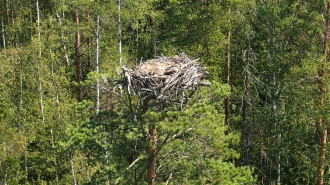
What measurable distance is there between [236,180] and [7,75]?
10571mm

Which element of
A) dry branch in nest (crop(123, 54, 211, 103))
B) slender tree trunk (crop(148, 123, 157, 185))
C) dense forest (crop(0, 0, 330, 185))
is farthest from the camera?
dense forest (crop(0, 0, 330, 185))

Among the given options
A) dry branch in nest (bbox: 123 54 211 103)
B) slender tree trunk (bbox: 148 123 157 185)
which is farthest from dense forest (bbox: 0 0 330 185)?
dry branch in nest (bbox: 123 54 211 103)

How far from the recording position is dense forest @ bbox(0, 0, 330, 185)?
8430mm

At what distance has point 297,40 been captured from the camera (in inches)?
477

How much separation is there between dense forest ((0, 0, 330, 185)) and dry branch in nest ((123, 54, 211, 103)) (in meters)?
0.31

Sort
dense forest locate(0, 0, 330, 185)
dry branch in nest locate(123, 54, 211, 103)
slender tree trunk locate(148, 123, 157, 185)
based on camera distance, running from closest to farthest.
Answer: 1. dry branch in nest locate(123, 54, 211, 103)
2. slender tree trunk locate(148, 123, 157, 185)
3. dense forest locate(0, 0, 330, 185)

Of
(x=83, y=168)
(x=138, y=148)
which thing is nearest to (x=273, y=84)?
(x=83, y=168)

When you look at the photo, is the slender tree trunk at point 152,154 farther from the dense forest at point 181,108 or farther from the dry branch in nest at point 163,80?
the dry branch in nest at point 163,80

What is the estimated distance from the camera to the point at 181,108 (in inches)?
305

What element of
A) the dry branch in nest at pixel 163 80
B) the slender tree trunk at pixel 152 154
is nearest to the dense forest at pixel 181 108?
the slender tree trunk at pixel 152 154

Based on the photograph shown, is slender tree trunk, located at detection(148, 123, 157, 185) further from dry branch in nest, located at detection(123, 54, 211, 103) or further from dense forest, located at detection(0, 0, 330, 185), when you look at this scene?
dry branch in nest, located at detection(123, 54, 211, 103)

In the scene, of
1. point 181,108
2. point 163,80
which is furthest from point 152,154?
point 163,80

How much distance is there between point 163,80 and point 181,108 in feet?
2.02

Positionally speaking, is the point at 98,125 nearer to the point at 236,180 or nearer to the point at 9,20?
the point at 236,180
